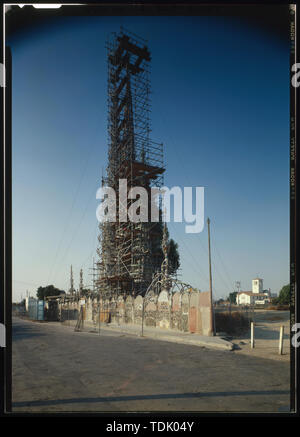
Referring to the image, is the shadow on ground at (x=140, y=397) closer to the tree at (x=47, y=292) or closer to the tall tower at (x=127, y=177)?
the tall tower at (x=127, y=177)

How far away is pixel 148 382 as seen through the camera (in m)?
6.94

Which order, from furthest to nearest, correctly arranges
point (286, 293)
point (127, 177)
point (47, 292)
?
point (47, 292) < point (127, 177) < point (286, 293)

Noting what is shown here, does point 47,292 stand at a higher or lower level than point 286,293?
lower

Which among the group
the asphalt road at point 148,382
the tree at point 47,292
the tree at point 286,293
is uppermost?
the tree at point 286,293

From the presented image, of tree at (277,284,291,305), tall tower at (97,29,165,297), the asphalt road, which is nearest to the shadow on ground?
the asphalt road

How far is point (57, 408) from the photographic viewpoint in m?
5.28

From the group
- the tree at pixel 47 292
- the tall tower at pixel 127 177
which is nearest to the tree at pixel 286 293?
the tall tower at pixel 127 177

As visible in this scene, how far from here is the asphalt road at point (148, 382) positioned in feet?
17.7

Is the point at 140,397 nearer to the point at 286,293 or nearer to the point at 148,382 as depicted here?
the point at 148,382

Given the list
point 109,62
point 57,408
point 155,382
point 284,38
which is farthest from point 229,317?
point 109,62

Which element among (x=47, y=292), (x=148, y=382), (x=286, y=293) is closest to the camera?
(x=286, y=293)

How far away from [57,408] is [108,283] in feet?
112

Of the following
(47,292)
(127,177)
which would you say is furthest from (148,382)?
(47,292)
